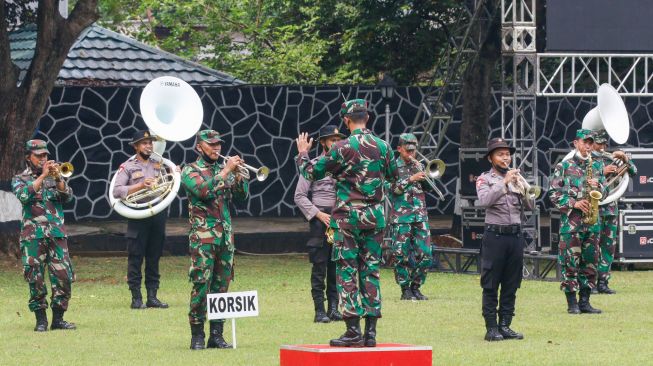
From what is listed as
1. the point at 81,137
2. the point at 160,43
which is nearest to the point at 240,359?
the point at 81,137

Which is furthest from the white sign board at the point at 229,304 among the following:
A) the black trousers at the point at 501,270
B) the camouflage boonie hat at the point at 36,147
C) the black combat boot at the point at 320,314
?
the camouflage boonie hat at the point at 36,147

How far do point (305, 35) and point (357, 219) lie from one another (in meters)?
22.0

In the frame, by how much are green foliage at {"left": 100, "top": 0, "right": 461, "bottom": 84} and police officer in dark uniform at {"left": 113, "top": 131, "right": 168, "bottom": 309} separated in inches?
499

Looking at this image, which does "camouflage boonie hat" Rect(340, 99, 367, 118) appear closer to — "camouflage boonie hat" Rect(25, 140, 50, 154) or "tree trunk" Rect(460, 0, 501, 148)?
"camouflage boonie hat" Rect(25, 140, 50, 154)

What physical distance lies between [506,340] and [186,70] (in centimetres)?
1634

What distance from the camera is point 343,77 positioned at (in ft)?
108

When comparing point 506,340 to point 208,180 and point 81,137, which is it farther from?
point 81,137

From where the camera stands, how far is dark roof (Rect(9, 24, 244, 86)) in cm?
2925

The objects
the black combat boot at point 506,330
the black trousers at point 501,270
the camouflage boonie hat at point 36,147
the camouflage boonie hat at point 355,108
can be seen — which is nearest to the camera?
the camouflage boonie hat at point 355,108

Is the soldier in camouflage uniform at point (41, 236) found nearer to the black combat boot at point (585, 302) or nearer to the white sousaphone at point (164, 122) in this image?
the white sousaphone at point (164, 122)

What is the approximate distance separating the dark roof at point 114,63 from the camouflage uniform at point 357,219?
17039 millimetres

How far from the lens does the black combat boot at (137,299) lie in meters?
18.1

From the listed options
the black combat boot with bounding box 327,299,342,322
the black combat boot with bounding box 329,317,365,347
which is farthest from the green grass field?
the black combat boot with bounding box 329,317,365,347

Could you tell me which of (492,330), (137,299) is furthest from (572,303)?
(137,299)
